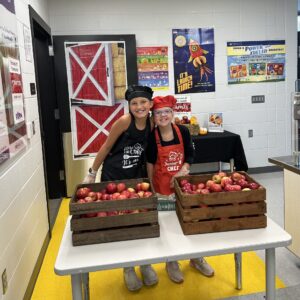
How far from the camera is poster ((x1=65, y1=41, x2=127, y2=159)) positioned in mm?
4445

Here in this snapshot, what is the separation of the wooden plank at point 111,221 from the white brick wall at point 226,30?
3.48 meters

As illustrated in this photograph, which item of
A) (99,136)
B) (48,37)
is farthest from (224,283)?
(48,37)

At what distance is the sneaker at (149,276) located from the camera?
2.49 metres

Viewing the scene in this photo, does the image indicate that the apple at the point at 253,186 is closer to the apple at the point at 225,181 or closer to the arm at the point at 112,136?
the apple at the point at 225,181

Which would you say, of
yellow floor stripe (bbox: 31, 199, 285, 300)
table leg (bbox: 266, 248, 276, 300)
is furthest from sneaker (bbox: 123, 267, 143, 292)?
table leg (bbox: 266, 248, 276, 300)

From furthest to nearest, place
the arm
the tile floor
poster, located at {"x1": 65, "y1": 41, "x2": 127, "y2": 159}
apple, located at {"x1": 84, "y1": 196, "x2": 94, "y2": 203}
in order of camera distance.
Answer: poster, located at {"x1": 65, "y1": 41, "x2": 127, "y2": 159}, the tile floor, the arm, apple, located at {"x1": 84, "y1": 196, "x2": 94, "y2": 203}

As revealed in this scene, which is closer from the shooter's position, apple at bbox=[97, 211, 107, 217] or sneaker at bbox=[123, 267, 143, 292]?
apple at bbox=[97, 211, 107, 217]

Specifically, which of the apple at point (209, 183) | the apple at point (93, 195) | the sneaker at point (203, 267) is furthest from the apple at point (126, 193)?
the sneaker at point (203, 267)

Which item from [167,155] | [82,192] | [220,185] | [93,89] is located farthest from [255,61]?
[82,192]

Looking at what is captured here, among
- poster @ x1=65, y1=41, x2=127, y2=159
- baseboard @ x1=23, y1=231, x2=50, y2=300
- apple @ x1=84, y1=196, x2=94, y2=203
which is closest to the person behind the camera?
apple @ x1=84, y1=196, x2=94, y2=203

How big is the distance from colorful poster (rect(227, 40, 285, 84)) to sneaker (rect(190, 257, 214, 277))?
301 cm

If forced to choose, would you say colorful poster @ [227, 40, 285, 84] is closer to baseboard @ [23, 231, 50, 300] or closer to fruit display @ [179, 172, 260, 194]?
baseboard @ [23, 231, 50, 300]

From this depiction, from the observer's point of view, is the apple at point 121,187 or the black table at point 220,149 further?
the black table at point 220,149

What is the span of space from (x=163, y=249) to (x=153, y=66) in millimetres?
3589
